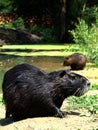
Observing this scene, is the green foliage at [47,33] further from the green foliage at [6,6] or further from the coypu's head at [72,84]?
the coypu's head at [72,84]

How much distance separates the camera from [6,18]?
3800 centimetres

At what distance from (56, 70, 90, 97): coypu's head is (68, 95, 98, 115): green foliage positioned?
431mm

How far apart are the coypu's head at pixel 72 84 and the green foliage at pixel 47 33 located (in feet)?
84.2

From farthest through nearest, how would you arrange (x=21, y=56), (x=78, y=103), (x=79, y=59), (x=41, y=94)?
(x=21, y=56) → (x=79, y=59) → (x=78, y=103) → (x=41, y=94)

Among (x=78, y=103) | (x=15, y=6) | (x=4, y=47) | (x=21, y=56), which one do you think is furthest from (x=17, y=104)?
(x=15, y=6)

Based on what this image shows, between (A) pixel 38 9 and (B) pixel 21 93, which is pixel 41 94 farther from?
(A) pixel 38 9

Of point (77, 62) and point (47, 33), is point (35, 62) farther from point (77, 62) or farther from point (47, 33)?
point (47, 33)

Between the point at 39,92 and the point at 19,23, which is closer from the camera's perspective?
the point at 39,92

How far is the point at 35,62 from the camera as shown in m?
19.6

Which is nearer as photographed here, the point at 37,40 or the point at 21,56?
the point at 21,56

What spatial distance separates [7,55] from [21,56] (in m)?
0.79

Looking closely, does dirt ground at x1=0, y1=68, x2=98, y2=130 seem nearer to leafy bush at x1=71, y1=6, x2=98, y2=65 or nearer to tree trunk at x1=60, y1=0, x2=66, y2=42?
leafy bush at x1=71, y1=6, x2=98, y2=65

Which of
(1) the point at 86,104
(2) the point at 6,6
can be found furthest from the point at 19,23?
(1) the point at 86,104

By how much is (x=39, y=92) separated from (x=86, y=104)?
55.2 inches
